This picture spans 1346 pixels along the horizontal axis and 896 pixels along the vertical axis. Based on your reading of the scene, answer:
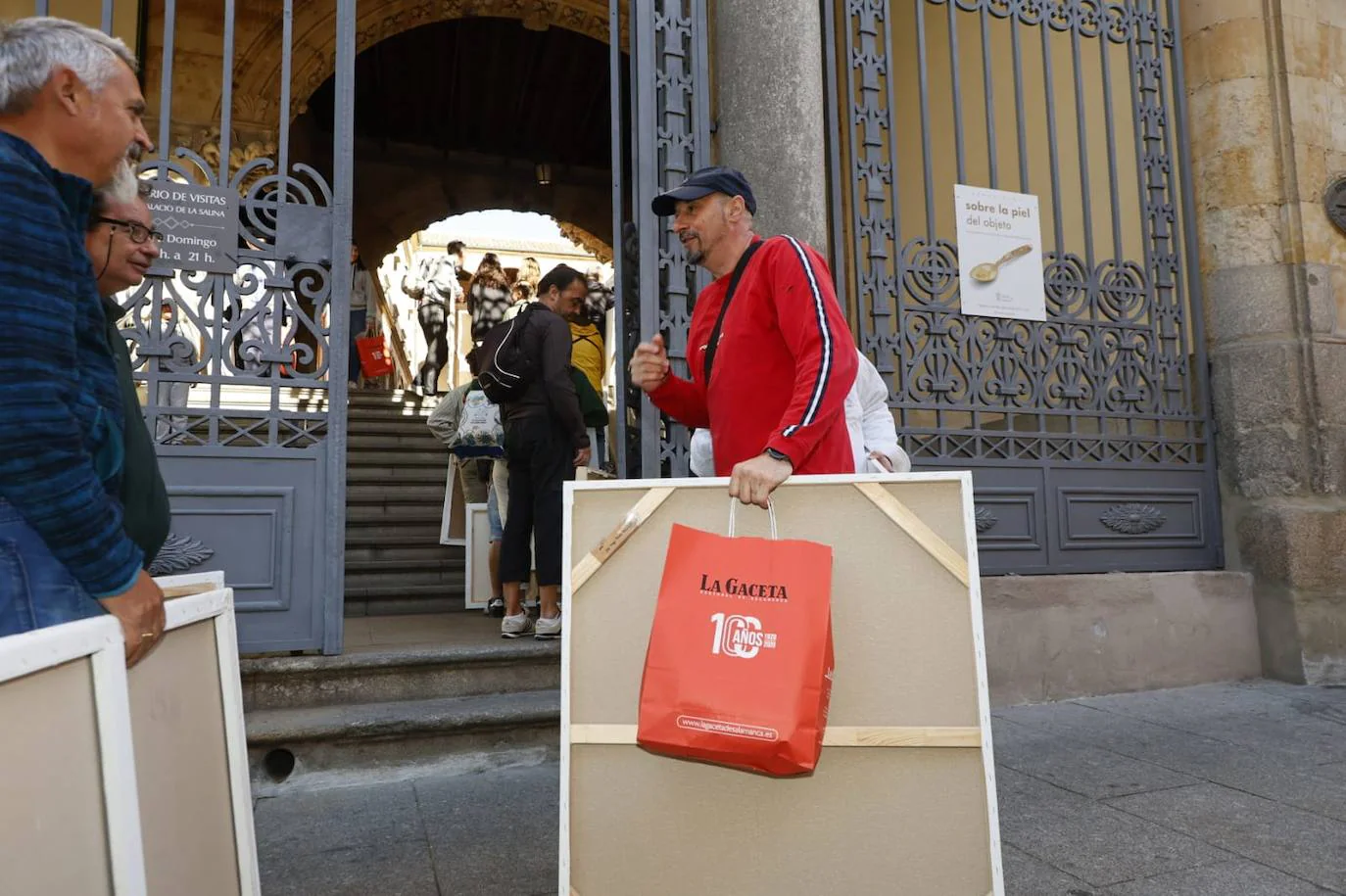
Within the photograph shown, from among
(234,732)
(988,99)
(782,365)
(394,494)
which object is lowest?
(234,732)

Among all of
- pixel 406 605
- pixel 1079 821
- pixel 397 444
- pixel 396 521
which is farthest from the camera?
pixel 397 444

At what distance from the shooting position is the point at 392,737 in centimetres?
373

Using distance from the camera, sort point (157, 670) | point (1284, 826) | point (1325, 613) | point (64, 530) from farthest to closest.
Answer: point (1325, 613) → point (1284, 826) → point (157, 670) → point (64, 530)

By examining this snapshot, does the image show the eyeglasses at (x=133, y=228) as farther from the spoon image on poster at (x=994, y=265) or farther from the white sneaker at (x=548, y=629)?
the spoon image on poster at (x=994, y=265)

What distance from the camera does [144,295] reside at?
3.84 m

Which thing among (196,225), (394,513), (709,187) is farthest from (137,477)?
(394,513)

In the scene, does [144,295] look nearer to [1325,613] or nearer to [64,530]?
[64,530]

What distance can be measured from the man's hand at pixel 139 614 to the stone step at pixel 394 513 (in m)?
5.70

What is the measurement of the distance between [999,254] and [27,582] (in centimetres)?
494

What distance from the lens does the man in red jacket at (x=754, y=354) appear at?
223 centimetres

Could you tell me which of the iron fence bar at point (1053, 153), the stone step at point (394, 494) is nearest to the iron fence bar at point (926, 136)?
the iron fence bar at point (1053, 153)

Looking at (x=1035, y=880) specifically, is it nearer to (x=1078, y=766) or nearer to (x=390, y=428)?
(x=1078, y=766)

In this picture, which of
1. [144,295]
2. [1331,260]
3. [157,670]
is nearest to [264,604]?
[144,295]

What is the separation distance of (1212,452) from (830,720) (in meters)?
4.59
